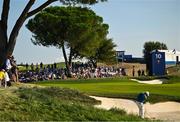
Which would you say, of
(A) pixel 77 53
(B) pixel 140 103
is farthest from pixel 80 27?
(B) pixel 140 103

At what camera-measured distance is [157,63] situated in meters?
56.2

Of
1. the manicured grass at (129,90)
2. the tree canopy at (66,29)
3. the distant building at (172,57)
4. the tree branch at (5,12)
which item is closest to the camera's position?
the tree branch at (5,12)

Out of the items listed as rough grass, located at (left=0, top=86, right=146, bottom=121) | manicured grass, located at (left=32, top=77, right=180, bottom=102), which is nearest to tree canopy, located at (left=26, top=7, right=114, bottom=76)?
manicured grass, located at (left=32, top=77, right=180, bottom=102)

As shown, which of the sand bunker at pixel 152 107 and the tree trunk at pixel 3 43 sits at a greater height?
the tree trunk at pixel 3 43

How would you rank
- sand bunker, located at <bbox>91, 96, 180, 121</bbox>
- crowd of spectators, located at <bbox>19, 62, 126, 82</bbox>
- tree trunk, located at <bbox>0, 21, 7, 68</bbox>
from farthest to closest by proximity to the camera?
crowd of spectators, located at <bbox>19, 62, 126, 82</bbox>
sand bunker, located at <bbox>91, 96, 180, 121</bbox>
tree trunk, located at <bbox>0, 21, 7, 68</bbox>

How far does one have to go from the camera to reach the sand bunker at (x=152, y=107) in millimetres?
19922

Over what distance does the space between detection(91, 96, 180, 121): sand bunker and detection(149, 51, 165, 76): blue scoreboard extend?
3332 cm

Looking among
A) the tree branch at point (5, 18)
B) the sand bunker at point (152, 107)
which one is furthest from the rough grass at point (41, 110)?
the tree branch at point (5, 18)

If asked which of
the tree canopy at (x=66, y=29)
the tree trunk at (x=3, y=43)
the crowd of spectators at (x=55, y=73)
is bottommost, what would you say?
the crowd of spectators at (x=55, y=73)

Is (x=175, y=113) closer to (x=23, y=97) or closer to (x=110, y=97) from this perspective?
(x=110, y=97)

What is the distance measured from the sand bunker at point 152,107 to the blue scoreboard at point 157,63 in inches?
1312

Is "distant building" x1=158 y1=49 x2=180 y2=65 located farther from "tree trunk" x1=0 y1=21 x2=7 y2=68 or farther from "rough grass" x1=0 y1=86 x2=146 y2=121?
"rough grass" x1=0 y1=86 x2=146 y2=121

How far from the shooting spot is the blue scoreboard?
2185 inches

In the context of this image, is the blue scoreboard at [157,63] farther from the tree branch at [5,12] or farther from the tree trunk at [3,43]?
the tree trunk at [3,43]
